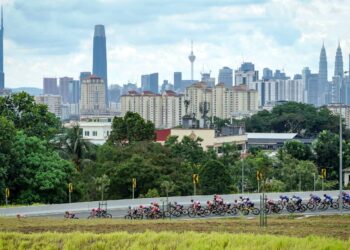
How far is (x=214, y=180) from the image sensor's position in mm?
60500

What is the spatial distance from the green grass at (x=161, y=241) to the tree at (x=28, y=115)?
37419 millimetres

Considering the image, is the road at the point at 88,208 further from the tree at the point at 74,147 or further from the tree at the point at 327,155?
the tree at the point at 327,155

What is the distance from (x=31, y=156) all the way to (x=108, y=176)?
624 cm

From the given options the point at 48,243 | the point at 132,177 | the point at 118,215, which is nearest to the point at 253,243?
the point at 48,243

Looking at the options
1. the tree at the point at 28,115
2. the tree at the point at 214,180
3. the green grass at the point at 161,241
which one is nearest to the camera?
the green grass at the point at 161,241

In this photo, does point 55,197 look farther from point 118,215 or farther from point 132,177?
point 118,215

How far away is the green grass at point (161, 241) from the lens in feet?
60.5

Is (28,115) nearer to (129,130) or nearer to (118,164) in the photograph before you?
(118,164)

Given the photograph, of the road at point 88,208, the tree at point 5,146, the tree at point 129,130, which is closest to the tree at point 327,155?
the tree at point 129,130

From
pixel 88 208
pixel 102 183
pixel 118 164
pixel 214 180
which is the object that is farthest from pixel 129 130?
pixel 88 208

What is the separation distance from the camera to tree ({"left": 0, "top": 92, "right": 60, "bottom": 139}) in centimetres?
5753

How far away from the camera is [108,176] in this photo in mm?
55281

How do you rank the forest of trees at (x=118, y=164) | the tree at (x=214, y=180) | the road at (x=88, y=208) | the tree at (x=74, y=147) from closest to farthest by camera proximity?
the road at (x=88, y=208)
the forest of trees at (x=118, y=164)
the tree at (x=214, y=180)
the tree at (x=74, y=147)

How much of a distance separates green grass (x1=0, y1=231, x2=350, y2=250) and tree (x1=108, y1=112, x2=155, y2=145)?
58990 mm
